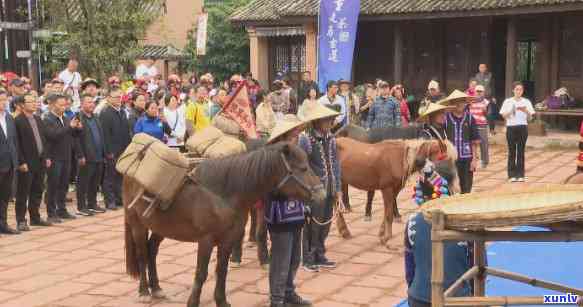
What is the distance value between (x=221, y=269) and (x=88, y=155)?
525cm

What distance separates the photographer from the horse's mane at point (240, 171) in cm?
598

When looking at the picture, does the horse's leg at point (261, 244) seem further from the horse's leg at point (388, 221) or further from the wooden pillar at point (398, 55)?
the wooden pillar at point (398, 55)

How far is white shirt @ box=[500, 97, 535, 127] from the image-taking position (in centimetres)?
1309

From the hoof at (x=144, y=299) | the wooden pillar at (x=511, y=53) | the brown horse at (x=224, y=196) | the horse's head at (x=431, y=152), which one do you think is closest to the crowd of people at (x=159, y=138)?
the brown horse at (x=224, y=196)

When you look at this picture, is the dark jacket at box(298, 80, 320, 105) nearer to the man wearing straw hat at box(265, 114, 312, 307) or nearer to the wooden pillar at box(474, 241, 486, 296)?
the man wearing straw hat at box(265, 114, 312, 307)

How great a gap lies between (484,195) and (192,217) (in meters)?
3.00

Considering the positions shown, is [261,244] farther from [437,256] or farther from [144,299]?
[437,256]

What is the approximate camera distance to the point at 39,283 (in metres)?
7.42

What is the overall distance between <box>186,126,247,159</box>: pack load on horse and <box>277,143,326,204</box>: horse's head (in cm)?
81

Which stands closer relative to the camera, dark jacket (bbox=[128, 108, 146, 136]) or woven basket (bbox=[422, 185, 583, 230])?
woven basket (bbox=[422, 185, 583, 230])

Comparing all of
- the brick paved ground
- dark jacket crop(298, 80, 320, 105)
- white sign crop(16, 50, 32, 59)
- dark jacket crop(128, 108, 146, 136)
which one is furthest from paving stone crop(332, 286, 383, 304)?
white sign crop(16, 50, 32, 59)

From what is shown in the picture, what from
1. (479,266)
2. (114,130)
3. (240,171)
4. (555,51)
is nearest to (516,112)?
(114,130)

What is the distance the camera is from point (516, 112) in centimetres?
1321

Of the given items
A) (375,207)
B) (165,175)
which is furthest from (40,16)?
(165,175)
